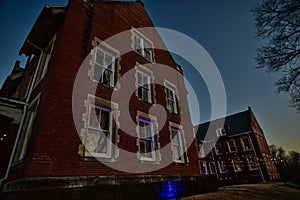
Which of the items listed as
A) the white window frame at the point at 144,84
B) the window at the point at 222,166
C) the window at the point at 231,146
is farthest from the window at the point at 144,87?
the window at the point at 222,166

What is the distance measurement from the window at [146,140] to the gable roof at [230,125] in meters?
27.6

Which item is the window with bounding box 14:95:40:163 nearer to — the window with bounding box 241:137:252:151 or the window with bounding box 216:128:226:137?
the window with bounding box 241:137:252:151

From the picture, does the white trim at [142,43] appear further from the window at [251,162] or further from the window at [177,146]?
the window at [251,162]

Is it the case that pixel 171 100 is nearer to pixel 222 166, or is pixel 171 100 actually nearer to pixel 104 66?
pixel 104 66

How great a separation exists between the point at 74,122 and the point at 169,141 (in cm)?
619

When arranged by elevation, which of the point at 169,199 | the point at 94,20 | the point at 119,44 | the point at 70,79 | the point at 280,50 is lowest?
the point at 169,199

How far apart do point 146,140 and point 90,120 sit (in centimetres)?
359

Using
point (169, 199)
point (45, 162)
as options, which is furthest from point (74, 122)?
point (169, 199)

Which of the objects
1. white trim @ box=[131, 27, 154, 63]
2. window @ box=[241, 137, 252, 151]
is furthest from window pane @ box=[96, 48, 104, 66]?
window @ box=[241, 137, 252, 151]

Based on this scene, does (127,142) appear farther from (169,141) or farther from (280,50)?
(280,50)

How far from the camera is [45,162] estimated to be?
523 centimetres

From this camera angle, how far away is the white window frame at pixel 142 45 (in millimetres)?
12092

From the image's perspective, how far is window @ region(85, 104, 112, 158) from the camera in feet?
21.9

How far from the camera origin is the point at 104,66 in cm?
886
